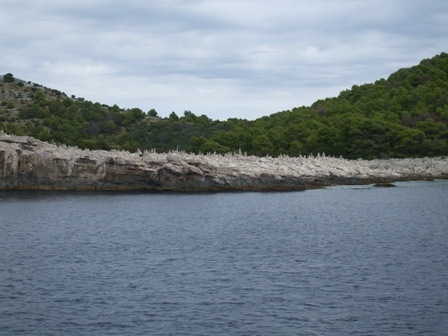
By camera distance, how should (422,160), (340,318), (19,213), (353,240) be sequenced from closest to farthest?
(340,318) → (353,240) → (19,213) → (422,160)

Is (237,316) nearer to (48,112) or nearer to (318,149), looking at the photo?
(318,149)

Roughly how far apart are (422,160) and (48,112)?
74.8m

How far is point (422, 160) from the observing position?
10569 centimetres

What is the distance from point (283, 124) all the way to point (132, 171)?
222 ft

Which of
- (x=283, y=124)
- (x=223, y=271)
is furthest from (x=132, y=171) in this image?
(x=283, y=124)

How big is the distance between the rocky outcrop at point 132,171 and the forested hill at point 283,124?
24.8 metres

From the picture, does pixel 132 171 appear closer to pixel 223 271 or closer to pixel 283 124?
pixel 223 271

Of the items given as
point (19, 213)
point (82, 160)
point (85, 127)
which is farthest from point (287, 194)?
point (85, 127)

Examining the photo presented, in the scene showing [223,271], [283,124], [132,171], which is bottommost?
[223,271]

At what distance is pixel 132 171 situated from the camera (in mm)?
78250

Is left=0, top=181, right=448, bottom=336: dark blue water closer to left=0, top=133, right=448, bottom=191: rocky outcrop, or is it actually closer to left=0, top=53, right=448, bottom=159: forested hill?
left=0, top=133, right=448, bottom=191: rocky outcrop

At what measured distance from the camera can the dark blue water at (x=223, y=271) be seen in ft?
80.0

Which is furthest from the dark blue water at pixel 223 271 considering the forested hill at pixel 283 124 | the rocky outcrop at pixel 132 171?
the forested hill at pixel 283 124

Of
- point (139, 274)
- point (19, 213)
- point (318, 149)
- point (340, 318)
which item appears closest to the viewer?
point (340, 318)
